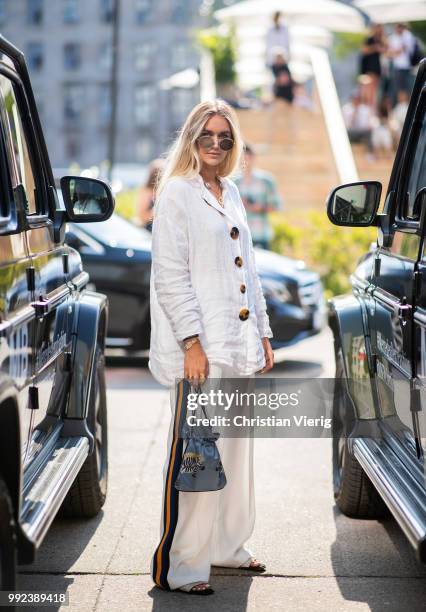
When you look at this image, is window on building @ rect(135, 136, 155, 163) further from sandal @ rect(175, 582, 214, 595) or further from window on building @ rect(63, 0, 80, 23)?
sandal @ rect(175, 582, 214, 595)

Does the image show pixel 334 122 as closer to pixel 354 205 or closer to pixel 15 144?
pixel 354 205

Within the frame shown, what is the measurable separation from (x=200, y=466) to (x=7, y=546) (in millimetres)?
1165

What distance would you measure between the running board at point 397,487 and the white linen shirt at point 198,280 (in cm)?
60

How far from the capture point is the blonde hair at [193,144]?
434 cm

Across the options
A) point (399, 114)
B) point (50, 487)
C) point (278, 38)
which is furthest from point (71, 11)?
point (50, 487)

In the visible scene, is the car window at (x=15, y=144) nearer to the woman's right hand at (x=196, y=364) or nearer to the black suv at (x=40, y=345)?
the black suv at (x=40, y=345)

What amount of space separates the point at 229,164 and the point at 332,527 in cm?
188

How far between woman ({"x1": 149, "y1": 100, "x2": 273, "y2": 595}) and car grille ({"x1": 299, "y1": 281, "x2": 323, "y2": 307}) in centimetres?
588

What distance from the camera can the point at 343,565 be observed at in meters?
4.71

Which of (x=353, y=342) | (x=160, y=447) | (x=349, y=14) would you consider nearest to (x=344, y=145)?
(x=349, y=14)

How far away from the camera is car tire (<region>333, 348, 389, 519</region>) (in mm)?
5145

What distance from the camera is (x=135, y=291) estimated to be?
10.1 metres

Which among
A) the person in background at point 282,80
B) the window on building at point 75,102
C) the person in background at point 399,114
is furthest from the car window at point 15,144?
the window on building at point 75,102

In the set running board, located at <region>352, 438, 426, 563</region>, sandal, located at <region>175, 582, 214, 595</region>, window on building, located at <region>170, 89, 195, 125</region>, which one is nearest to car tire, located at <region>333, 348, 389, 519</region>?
running board, located at <region>352, 438, 426, 563</region>
